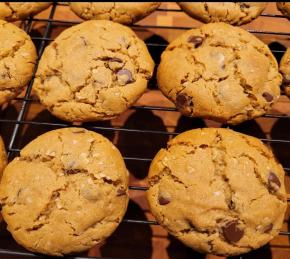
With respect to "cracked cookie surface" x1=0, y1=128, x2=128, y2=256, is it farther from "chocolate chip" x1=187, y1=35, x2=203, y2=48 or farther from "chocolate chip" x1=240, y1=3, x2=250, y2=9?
"chocolate chip" x1=240, y1=3, x2=250, y2=9

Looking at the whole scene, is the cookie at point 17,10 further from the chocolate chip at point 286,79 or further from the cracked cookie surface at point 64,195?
the chocolate chip at point 286,79

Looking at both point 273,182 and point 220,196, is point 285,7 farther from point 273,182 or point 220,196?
point 220,196

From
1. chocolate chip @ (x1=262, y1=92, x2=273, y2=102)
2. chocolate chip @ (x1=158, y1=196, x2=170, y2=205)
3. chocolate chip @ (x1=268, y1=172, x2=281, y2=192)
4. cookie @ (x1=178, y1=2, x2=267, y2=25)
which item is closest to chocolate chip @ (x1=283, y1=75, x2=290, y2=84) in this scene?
chocolate chip @ (x1=262, y1=92, x2=273, y2=102)

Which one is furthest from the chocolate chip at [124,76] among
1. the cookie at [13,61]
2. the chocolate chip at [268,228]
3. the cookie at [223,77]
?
the chocolate chip at [268,228]

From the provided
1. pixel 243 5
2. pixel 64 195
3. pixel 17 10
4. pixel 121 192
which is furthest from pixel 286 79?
pixel 17 10

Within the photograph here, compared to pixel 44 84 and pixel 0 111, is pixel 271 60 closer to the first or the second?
pixel 44 84
